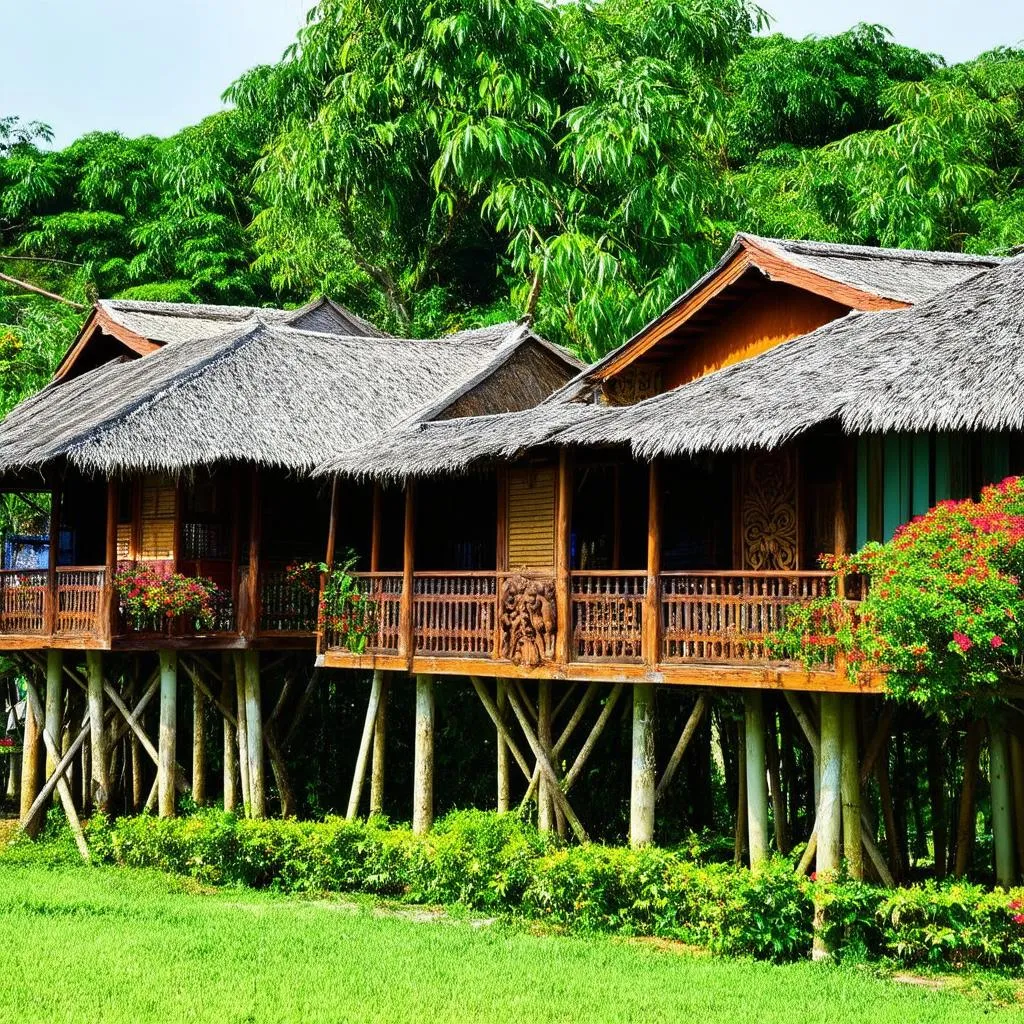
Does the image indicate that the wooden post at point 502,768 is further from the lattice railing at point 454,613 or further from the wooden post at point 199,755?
A: the wooden post at point 199,755

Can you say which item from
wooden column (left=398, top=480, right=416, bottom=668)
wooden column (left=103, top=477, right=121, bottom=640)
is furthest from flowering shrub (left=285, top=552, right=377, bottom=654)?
wooden column (left=103, top=477, right=121, bottom=640)

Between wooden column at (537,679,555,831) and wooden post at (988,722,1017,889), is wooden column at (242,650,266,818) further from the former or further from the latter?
wooden post at (988,722,1017,889)

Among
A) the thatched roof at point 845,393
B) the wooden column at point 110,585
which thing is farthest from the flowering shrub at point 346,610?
the wooden column at point 110,585

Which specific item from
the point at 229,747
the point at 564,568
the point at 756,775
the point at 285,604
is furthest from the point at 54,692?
the point at 756,775

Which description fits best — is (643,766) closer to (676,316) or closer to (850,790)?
(850,790)

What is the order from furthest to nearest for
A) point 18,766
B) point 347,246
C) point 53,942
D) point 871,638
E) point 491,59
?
point 347,246
point 491,59
point 18,766
point 53,942
point 871,638

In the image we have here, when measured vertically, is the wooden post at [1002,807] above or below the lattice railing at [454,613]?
below

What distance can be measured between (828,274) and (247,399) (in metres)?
6.91

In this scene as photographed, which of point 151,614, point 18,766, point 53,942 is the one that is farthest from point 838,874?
point 18,766

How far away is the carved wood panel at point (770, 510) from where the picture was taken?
15852 mm

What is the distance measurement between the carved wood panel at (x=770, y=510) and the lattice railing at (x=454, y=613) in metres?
2.40

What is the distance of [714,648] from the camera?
14875 mm

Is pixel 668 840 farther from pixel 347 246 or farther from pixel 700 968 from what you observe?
pixel 347 246

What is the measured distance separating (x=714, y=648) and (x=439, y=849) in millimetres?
4132
